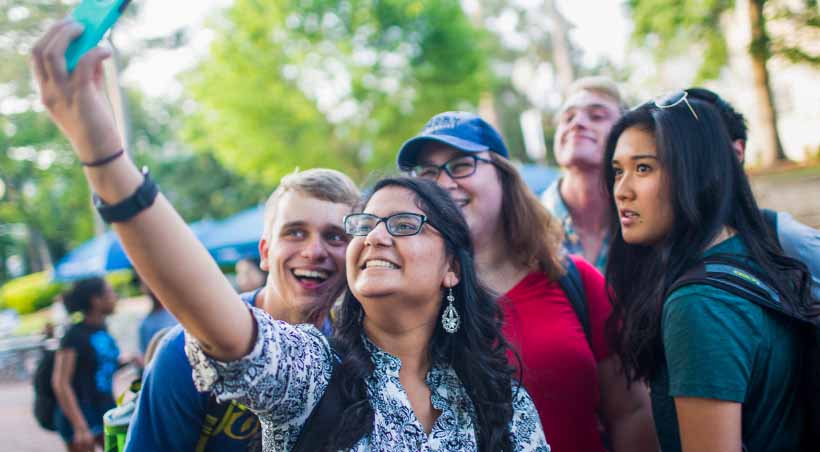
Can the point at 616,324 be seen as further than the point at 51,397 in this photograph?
No

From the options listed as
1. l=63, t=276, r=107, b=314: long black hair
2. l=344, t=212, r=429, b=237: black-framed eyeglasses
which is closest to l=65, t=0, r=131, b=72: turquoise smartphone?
l=344, t=212, r=429, b=237: black-framed eyeglasses

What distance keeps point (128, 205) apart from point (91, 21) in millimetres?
326

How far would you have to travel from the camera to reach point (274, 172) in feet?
49.6

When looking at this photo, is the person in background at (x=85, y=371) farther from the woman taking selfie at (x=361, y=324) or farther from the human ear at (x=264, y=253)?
the woman taking selfie at (x=361, y=324)

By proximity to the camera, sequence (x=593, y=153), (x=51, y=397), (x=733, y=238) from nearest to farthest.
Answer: (x=733, y=238)
(x=593, y=153)
(x=51, y=397)

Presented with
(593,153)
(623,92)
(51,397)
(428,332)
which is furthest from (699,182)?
(51,397)

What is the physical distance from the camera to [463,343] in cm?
196

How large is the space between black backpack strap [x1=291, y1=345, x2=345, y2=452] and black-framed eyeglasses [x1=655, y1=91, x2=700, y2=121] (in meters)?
1.33

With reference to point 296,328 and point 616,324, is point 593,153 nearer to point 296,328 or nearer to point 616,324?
point 616,324

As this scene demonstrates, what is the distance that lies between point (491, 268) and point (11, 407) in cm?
1213

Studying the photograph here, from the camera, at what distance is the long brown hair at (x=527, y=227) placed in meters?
2.57

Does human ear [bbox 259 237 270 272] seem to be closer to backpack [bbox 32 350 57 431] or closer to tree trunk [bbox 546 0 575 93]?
backpack [bbox 32 350 57 431]

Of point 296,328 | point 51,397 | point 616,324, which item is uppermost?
point 296,328

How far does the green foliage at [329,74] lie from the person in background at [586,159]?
34.5ft
